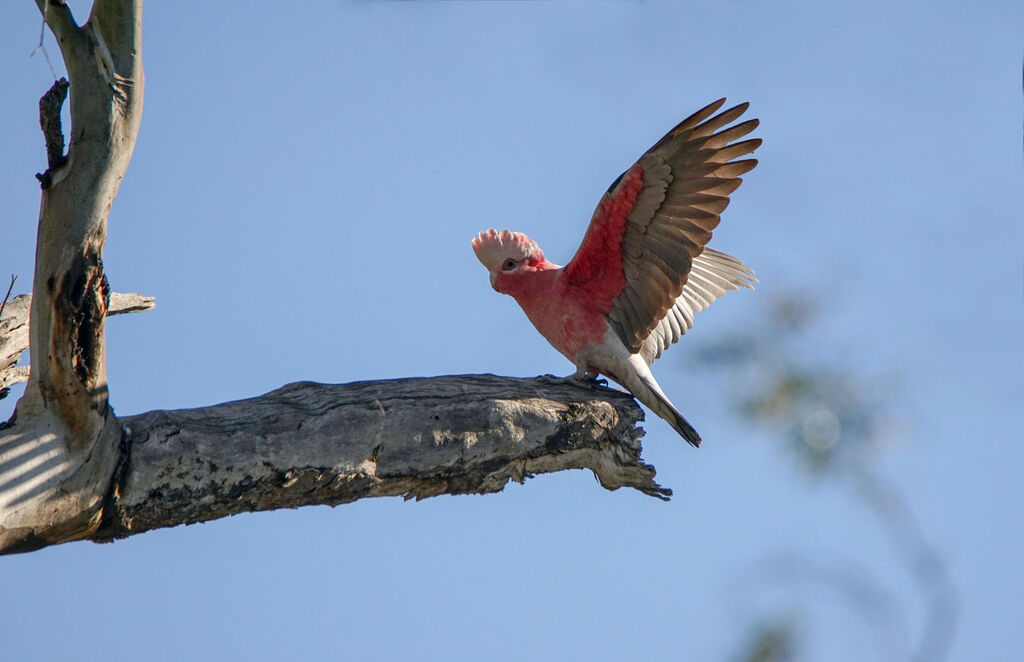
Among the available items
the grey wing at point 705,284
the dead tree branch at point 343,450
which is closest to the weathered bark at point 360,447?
the dead tree branch at point 343,450

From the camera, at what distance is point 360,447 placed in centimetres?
439

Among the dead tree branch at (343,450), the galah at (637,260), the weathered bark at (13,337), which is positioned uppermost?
the galah at (637,260)

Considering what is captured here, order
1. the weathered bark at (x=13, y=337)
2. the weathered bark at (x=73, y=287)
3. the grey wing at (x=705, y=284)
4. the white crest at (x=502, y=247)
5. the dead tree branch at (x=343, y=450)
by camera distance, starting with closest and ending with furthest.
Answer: the weathered bark at (x=73, y=287)
the dead tree branch at (x=343, y=450)
the weathered bark at (x=13, y=337)
the white crest at (x=502, y=247)
the grey wing at (x=705, y=284)

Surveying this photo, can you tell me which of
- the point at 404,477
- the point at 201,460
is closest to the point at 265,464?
the point at 201,460

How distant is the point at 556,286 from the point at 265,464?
2.45 meters

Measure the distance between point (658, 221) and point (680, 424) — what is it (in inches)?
45.2

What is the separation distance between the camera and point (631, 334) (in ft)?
19.6

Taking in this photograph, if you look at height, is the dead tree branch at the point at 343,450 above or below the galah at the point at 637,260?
below

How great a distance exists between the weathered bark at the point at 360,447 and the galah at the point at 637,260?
2.60 feet

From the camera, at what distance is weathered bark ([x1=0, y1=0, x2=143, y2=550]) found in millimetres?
3668

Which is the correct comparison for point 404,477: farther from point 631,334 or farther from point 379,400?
point 631,334

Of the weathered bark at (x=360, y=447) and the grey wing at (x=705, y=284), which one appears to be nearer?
the weathered bark at (x=360, y=447)

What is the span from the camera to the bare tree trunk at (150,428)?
3.70 metres

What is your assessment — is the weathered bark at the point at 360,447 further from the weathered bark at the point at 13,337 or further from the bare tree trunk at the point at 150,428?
the weathered bark at the point at 13,337
